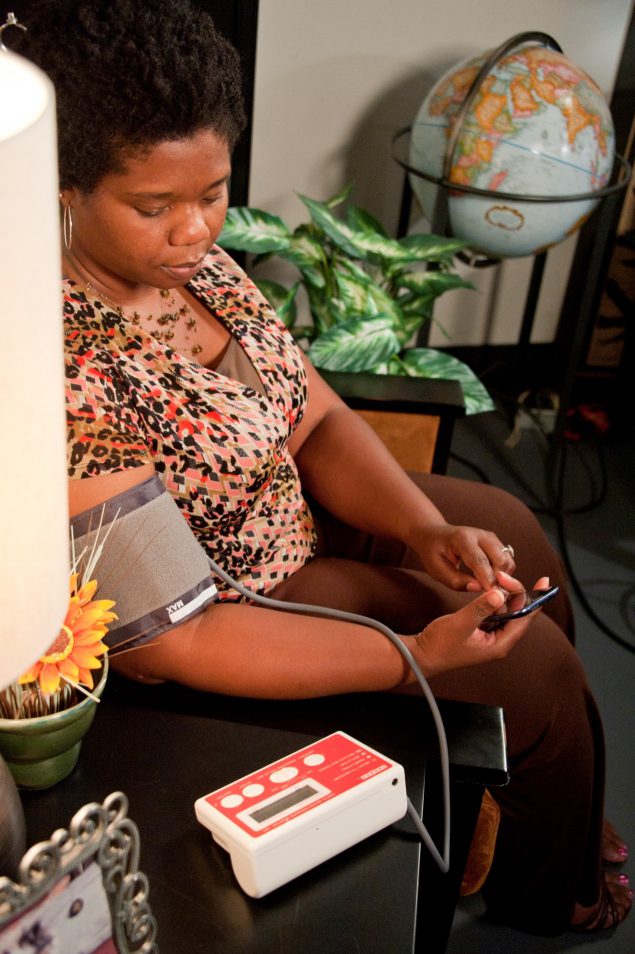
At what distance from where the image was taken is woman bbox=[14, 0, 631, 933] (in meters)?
0.88

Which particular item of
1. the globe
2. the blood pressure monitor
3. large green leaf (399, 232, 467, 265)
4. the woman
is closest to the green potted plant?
large green leaf (399, 232, 467, 265)

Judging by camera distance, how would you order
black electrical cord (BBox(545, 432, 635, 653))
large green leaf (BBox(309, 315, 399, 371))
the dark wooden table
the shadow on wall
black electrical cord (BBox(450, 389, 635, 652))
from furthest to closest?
the shadow on wall < black electrical cord (BBox(450, 389, 635, 652)) < black electrical cord (BBox(545, 432, 635, 653)) < large green leaf (BBox(309, 315, 399, 371)) < the dark wooden table

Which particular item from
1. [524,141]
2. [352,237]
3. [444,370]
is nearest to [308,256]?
[352,237]

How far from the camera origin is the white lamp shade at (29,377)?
1.19ft

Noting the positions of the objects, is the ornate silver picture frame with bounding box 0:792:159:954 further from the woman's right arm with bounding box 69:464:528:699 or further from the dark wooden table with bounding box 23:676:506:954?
the woman's right arm with bounding box 69:464:528:699

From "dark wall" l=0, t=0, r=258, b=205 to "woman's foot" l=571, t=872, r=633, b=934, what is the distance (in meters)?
1.70

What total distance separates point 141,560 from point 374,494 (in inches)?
19.6

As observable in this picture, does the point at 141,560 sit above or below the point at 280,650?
above

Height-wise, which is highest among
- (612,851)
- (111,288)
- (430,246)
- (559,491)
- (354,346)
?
(111,288)

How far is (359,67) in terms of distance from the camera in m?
2.37

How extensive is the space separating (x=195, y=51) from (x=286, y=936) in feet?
2.58

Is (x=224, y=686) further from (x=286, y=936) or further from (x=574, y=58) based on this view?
(x=574, y=58)

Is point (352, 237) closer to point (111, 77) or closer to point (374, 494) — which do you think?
point (374, 494)

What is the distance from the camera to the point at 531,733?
43.6 inches
